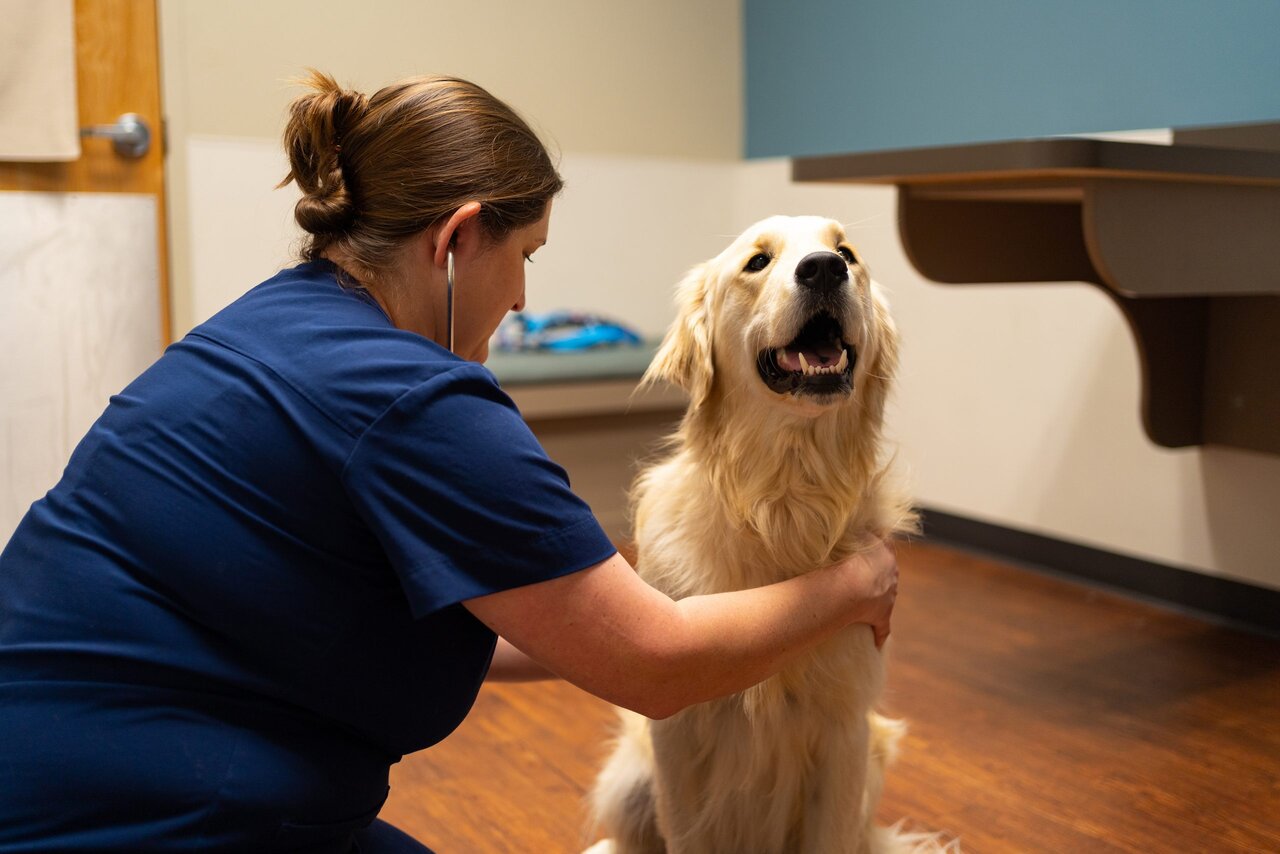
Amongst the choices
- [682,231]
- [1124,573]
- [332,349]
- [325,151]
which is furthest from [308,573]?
[682,231]

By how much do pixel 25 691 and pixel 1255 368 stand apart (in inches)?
107

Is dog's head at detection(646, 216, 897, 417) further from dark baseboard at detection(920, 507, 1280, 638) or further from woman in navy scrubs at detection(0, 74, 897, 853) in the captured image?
dark baseboard at detection(920, 507, 1280, 638)

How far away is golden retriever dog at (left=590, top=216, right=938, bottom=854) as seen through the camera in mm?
1390

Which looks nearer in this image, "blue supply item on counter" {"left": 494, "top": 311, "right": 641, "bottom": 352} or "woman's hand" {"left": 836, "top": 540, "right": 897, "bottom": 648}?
"woman's hand" {"left": 836, "top": 540, "right": 897, "bottom": 648}

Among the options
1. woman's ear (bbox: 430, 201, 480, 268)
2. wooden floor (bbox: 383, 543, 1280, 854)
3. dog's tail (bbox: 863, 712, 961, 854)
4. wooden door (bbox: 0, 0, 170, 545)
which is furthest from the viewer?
wooden door (bbox: 0, 0, 170, 545)

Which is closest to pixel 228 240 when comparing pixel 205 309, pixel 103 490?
pixel 205 309

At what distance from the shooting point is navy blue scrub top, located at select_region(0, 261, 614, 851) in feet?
3.09

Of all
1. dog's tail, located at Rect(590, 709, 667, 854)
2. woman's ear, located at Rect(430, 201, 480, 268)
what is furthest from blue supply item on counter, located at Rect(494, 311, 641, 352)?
woman's ear, located at Rect(430, 201, 480, 268)

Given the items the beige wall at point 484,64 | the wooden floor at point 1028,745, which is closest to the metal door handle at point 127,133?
the beige wall at point 484,64

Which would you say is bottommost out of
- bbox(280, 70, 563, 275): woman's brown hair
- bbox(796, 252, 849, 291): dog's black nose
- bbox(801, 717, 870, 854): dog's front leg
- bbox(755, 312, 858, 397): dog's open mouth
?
bbox(801, 717, 870, 854): dog's front leg

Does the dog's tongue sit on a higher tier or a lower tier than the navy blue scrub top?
higher

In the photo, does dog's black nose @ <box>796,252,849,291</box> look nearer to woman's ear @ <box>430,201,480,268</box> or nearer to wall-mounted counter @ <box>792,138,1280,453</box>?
woman's ear @ <box>430,201,480,268</box>

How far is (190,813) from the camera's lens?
3.16 ft

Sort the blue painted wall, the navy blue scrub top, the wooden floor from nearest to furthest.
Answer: the navy blue scrub top < the wooden floor < the blue painted wall
